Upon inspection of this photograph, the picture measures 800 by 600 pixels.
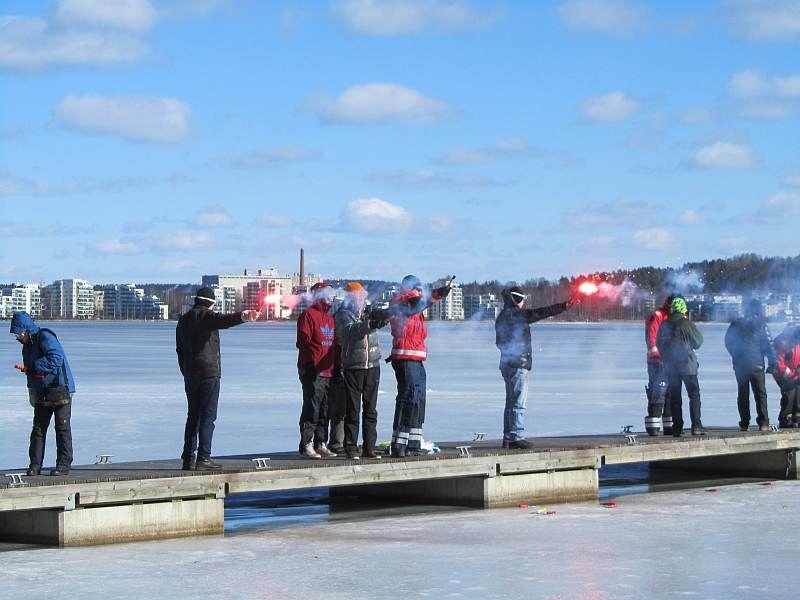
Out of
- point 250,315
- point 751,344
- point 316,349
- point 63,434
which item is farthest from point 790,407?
point 63,434

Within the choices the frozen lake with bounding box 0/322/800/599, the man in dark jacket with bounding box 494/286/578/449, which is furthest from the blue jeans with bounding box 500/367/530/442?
the frozen lake with bounding box 0/322/800/599

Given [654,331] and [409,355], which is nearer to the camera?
[409,355]

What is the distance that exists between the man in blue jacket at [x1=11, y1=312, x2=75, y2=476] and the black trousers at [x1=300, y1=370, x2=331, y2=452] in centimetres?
241

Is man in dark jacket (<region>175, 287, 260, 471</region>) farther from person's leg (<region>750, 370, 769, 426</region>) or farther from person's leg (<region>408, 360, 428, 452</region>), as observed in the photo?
person's leg (<region>750, 370, 769, 426</region>)

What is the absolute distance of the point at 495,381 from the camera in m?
35.5

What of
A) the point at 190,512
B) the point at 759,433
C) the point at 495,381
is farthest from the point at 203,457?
the point at 495,381

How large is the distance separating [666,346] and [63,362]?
6.94 metres

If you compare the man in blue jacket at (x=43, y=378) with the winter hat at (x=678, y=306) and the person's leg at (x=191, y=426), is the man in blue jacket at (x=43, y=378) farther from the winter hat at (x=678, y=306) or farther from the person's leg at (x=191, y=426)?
the winter hat at (x=678, y=306)

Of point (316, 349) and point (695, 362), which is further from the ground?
point (316, 349)

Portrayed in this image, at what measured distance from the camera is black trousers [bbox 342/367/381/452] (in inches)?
494

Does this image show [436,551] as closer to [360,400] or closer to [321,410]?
[360,400]

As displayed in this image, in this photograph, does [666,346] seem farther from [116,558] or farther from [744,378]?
[116,558]

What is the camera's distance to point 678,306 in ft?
49.4

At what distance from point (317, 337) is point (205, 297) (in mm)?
1604
